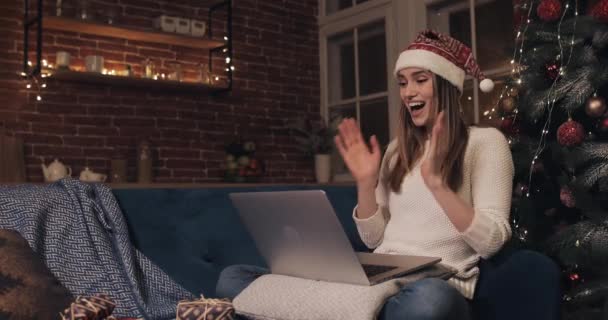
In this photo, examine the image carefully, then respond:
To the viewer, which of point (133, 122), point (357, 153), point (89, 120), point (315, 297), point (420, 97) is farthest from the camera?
point (133, 122)

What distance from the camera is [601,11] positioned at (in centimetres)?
233

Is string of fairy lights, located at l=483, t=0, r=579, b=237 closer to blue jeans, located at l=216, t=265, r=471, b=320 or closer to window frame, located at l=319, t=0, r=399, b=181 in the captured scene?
blue jeans, located at l=216, t=265, r=471, b=320

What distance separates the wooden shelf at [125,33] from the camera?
4.18 m

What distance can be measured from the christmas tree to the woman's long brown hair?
605 mm

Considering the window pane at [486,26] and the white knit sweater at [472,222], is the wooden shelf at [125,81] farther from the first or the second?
the white knit sweater at [472,222]

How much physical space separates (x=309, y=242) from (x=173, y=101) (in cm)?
333

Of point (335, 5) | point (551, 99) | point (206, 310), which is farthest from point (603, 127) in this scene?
point (335, 5)

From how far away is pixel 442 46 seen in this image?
2.11 metres

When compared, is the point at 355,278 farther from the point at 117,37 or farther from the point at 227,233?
the point at 117,37

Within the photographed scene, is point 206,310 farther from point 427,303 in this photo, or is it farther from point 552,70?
point 552,70

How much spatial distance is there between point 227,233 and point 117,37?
2.56 m

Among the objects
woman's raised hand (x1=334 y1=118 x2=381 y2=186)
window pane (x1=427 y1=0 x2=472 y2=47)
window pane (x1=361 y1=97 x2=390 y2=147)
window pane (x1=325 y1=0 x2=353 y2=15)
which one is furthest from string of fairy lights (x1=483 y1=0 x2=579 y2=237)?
window pane (x1=325 y1=0 x2=353 y2=15)

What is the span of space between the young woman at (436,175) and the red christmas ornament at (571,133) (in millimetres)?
414

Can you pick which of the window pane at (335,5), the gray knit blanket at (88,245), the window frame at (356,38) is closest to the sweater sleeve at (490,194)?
the gray knit blanket at (88,245)
